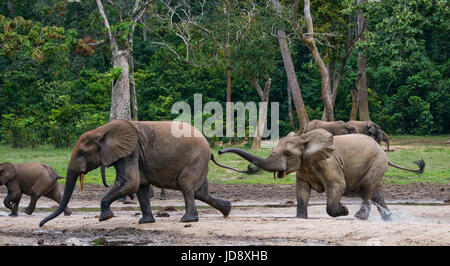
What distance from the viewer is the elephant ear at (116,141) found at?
1260 cm

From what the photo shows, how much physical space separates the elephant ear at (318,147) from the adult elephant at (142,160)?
167 cm

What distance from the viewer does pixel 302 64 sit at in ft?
132

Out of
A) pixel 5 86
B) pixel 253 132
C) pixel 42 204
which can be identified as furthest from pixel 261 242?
pixel 5 86

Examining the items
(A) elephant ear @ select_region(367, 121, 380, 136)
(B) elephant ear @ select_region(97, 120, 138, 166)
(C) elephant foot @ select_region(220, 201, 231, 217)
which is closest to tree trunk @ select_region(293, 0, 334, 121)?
(A) elephant ear @ select_region(367, 121, 380, 136)

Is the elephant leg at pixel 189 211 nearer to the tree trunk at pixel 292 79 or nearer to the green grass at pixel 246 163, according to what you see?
the green grass at pixel 246 163

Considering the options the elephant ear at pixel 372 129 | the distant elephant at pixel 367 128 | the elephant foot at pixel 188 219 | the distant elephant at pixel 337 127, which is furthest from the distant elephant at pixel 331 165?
the elephant ear at pixel 372 129

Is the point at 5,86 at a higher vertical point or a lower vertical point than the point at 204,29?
lower

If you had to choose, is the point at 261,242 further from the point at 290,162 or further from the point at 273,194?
the point at 273,194

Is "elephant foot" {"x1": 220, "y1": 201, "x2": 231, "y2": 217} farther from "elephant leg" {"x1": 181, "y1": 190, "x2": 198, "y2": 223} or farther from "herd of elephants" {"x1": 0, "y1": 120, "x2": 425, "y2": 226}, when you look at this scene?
"elephant leg" {"x1": 181, "y1": 190, "x2": 198, "y2": 223}

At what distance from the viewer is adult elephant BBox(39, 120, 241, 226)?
12617 millimetres

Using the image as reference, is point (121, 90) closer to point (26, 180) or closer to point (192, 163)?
point (26, 180)

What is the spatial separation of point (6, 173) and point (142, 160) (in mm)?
4298

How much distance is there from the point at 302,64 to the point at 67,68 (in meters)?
11.5

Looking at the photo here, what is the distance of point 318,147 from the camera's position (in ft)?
42.1
